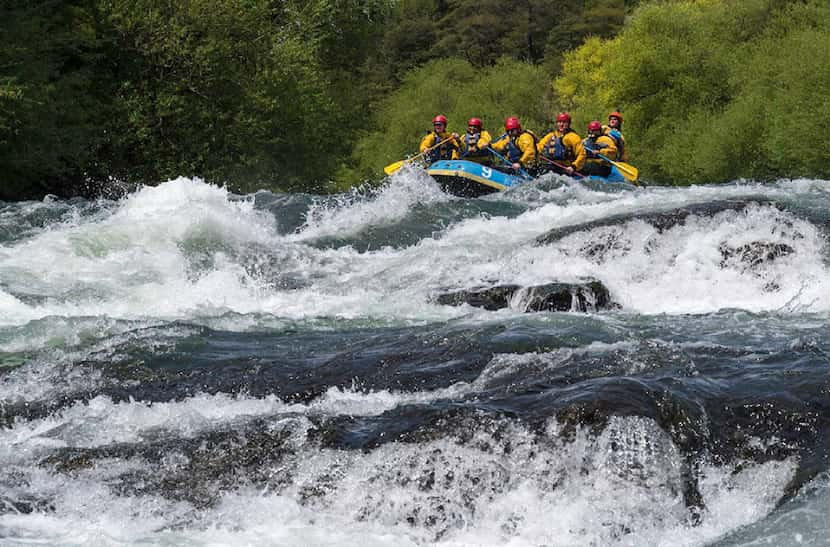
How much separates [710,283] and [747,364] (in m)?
4.73

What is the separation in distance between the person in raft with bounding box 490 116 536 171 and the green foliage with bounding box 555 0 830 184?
8466mm

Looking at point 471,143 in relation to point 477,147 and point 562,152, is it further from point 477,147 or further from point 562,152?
point 562,152

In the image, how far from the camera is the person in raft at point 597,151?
2048 centimetres

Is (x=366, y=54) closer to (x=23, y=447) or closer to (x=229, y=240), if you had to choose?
(x=229, y=240)

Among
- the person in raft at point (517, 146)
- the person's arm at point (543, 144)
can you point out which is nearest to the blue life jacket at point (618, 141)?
the person's arm at point (543, 144)

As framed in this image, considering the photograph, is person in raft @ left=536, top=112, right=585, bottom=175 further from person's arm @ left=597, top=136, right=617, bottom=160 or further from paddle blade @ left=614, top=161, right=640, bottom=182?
paddle blade @ left=614, top=161, right=640, bottom=182

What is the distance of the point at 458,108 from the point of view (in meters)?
39.0

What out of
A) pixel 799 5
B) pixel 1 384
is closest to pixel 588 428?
pixel 1 384

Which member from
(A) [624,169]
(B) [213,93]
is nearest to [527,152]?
(A) [624,169]

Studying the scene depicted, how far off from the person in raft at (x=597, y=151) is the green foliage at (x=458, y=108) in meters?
16.7

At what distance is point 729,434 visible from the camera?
5.93 metres

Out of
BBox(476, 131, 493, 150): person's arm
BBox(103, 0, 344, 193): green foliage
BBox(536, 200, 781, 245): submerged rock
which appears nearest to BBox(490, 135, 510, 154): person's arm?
BBox(476, 131, 493, 150): person's arm

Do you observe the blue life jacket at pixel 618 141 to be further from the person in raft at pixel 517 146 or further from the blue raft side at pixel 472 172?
the blue raft side at pixel 472 172

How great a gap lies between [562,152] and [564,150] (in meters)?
0.07
